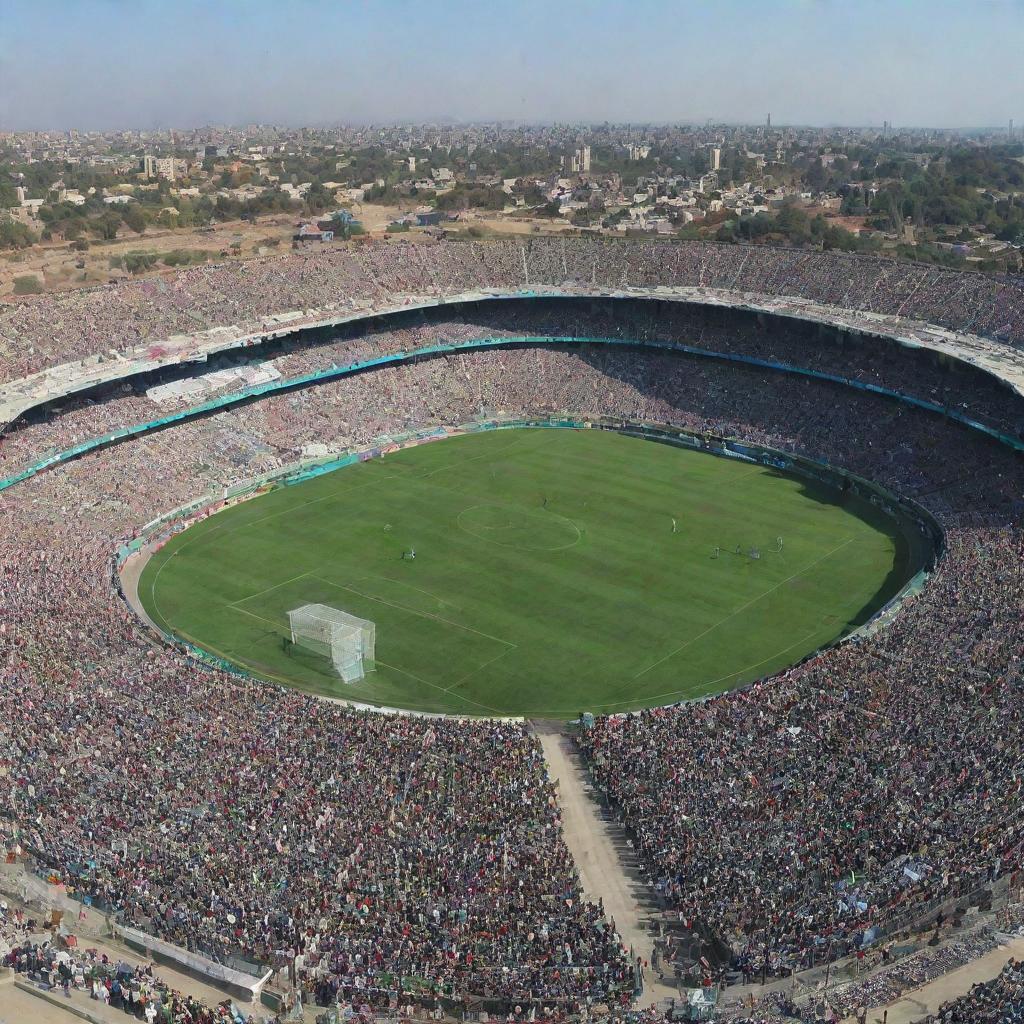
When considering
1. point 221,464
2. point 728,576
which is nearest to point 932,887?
point 728,576

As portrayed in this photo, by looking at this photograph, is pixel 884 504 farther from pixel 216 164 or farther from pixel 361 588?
pixel 216 164

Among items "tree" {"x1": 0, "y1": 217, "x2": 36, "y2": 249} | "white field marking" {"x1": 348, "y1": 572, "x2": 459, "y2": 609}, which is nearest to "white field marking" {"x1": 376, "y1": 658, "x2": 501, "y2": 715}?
"white field marking" {"x1": 348, "y1": 572, "x2": 459, "y2": 609}

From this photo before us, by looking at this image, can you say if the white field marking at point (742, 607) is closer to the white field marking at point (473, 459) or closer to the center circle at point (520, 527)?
the center circle at point (520, 527)

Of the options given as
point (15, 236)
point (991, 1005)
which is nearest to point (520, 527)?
point (991, 1005)

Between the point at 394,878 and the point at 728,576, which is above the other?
the point at 394,878

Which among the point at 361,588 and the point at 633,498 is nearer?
the point at 361,588

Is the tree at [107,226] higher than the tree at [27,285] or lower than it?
lower

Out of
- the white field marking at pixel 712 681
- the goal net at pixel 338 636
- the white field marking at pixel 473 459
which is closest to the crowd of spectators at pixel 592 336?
the white field marking at pixel 473 459

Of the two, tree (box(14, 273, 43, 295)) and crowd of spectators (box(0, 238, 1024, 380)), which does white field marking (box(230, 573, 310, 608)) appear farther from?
tree (box(14, 273, 43, 295))
